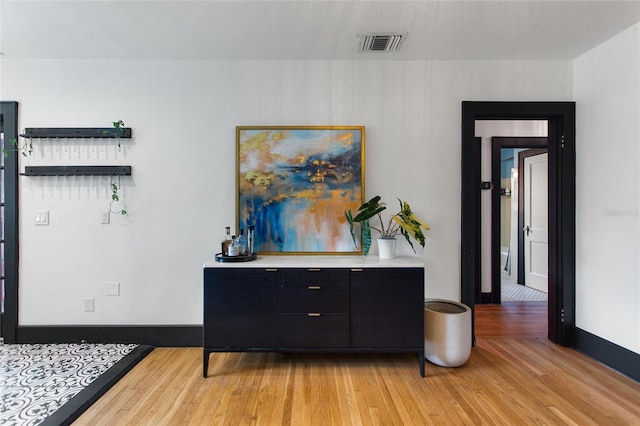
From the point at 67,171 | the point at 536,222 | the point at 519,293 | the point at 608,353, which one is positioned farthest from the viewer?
the point at 536,222

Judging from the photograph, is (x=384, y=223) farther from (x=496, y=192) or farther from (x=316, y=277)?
(x=496, y=192)

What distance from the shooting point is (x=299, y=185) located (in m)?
2.61

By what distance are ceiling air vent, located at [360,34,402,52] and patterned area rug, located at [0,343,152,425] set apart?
9.75 ft

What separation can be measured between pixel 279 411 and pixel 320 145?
1.92 metres

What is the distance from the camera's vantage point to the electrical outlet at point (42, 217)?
8.64 feet

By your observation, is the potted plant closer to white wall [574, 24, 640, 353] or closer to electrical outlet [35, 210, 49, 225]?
white wall [574, 24, 640, 353]

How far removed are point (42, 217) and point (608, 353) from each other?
15.2ft

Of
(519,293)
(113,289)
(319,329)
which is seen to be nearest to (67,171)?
(113,289)

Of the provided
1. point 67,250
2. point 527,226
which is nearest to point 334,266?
point 67,250

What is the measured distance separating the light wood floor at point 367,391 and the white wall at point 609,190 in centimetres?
41

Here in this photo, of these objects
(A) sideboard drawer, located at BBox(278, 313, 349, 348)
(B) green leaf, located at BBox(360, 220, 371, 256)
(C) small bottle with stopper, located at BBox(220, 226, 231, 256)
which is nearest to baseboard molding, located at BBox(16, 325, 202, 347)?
(C) small bottle with stopper, located at BBox(220, 226, 231, 256)

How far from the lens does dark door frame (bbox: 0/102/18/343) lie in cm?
261

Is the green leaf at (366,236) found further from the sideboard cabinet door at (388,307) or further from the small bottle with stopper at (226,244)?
the small bottle with stopper at (226,244)

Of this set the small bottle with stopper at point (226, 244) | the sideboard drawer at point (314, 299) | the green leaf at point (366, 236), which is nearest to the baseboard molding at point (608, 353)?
the green leaf at point (366, 236)
